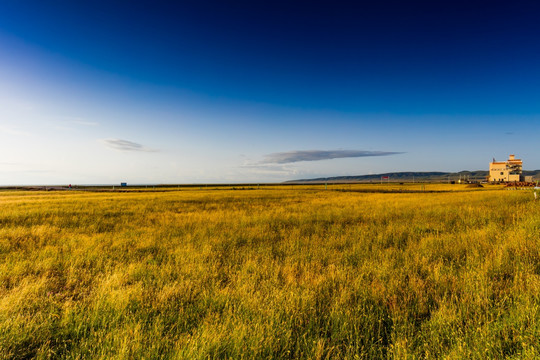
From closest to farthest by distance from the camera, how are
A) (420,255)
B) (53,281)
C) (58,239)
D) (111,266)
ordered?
(53,281), (111,266), (420,255), (58,239)

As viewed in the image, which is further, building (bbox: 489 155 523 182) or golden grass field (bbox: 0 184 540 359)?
building (bbox: 489 155 523 182)

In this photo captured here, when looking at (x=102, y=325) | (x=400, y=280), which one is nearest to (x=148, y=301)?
(x=102, y=325)

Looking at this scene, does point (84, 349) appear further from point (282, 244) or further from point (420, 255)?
point (420, 255)

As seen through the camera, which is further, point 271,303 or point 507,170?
point 507,170

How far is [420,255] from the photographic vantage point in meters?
6.73

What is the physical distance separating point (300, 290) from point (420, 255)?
426 centimetres

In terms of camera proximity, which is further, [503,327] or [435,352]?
[503,327]

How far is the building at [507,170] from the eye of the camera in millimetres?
113794

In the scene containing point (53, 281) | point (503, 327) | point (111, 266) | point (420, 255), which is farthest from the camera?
point (420, 255)

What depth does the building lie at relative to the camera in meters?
114

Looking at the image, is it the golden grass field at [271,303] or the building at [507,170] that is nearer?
the golden grass field at [271,303]

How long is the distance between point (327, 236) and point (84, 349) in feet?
25.8

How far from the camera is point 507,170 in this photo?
116375 mm

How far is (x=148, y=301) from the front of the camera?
14.0 ft
